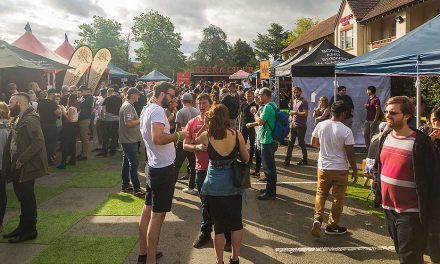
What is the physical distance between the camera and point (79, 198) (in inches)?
265

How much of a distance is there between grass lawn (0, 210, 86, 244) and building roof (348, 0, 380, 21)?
87.7 ft

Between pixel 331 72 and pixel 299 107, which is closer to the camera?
pixel 299 107

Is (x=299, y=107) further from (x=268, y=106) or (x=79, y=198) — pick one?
(x=79, y=198)

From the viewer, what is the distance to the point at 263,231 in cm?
512

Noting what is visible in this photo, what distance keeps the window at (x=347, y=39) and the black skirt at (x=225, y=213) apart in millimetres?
28390

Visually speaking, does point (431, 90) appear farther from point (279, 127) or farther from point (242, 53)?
point (242, 53)

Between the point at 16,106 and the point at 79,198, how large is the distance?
252 centimetres

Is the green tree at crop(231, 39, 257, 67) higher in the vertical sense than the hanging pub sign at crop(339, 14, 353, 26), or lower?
higher

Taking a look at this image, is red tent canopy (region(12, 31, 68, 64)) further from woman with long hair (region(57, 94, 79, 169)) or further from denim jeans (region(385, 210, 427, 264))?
denim jeans (region(385, 210, 427, 264))

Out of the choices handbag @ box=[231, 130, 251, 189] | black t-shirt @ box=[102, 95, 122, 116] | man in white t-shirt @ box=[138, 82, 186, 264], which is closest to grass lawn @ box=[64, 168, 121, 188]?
black t-shirt @ box=[102, 95, 122, 116]

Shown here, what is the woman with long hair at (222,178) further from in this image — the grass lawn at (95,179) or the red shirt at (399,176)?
the grass lawn at (95,179)

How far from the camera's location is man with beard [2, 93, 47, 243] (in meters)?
4.61

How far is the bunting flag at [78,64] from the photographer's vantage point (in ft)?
54.3

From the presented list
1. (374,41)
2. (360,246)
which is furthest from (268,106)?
(374,41)
